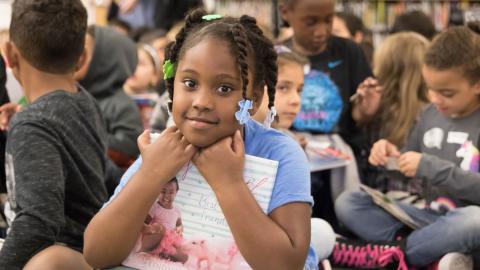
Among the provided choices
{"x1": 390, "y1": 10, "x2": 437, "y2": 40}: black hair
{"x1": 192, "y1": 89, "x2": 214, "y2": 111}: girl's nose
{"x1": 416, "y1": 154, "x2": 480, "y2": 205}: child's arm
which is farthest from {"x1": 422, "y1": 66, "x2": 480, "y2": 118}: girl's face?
{"x1": 390, "y1": 10, "x2": 437, "y2": 40}: black hair

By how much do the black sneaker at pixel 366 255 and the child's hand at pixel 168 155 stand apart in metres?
1.17

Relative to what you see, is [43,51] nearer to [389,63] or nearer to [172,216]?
[172,216]

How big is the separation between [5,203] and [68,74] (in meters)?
0.44

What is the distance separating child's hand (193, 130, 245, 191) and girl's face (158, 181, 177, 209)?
0.09 metres

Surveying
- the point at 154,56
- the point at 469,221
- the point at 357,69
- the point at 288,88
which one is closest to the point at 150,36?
the point at 154,56

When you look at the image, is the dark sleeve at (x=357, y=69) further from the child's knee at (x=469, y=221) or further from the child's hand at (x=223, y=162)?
the child's hand at (x=223, y=162)

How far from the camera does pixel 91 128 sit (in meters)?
1.95

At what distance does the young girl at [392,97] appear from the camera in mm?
2834

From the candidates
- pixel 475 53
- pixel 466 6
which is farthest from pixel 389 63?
pixel 466 6

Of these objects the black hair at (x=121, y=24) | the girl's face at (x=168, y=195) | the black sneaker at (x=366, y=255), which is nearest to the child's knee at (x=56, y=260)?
the girl's face at (x=168, y=195)

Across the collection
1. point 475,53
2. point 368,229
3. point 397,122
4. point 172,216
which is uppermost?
point 475,53

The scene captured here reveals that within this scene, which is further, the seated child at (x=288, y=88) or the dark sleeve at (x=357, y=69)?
the dark sleeve at (x=357, y=69)

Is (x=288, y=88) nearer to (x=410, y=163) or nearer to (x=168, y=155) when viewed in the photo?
(x=410, y=163)

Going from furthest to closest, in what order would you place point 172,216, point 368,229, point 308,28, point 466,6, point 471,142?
point 466,6 → point 308,28 → point 368,229 → point 471,142 → point 172,216
